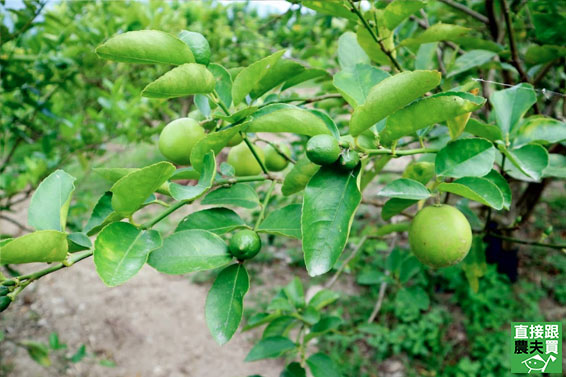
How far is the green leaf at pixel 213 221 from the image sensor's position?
76 cm

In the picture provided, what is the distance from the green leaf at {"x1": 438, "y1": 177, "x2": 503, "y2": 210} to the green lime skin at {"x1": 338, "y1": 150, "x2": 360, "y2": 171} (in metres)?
0.16

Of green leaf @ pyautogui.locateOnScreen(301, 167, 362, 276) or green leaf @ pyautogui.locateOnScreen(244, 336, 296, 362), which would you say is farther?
green leaf @ pyautogui.locateOnScreen(244, 336, 296, 362)

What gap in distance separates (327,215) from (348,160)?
91 mm

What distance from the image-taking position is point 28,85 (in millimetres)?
1944

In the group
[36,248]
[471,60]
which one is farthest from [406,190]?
[471,60]

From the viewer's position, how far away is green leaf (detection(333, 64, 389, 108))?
2.51 feet

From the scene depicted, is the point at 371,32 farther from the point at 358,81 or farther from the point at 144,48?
the point at 144,48

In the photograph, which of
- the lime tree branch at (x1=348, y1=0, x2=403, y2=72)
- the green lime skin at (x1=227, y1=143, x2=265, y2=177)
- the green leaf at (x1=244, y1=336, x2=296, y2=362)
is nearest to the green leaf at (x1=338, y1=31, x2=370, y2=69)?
the lime tree branch at (x1=348, y1=0, x2=403, y2=72)

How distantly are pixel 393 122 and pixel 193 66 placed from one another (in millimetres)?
329

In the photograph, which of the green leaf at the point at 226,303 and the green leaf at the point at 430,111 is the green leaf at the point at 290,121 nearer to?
the green leaf at the point at 430,111

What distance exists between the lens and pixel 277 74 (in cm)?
81

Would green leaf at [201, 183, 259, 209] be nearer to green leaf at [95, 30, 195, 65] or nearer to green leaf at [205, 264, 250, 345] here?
green leaf at [205, 264, 250, 345]

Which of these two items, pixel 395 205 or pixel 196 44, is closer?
pixel 196 44

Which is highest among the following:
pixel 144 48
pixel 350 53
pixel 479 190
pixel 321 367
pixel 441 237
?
pixel 144 48
